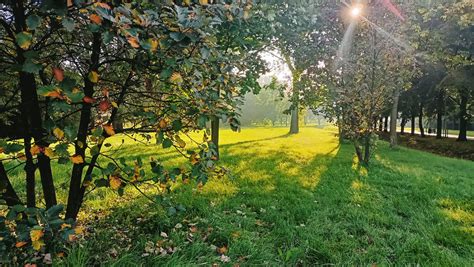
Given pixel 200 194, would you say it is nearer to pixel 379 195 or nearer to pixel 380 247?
pixel 380 247

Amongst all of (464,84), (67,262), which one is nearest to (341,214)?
(67,262)

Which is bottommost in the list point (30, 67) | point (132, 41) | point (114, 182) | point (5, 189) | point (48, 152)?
point (5, 189)

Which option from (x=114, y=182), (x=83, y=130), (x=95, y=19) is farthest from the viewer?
(x=83, y=130)

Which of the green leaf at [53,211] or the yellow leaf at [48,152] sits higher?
the yellow leaf at [48,152]

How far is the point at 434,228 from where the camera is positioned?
4.83 meters

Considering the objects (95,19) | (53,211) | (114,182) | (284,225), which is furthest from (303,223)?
(95,19)

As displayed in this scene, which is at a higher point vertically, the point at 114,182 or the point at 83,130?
the point at 83,130

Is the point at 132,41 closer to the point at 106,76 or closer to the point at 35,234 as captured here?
the point at 35,234

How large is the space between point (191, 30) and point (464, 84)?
931 inches

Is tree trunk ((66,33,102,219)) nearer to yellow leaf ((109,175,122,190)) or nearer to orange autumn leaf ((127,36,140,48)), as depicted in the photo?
yellow leaf ((109,175,122,190))

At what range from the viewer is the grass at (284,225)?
3.51 m

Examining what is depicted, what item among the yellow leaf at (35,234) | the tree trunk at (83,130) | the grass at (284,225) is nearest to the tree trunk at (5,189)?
the tree trunk at (83,130)

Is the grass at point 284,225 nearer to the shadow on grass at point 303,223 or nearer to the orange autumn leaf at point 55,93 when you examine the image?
the shadow on grass at point 303,223

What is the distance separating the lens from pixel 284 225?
4.63 meters
